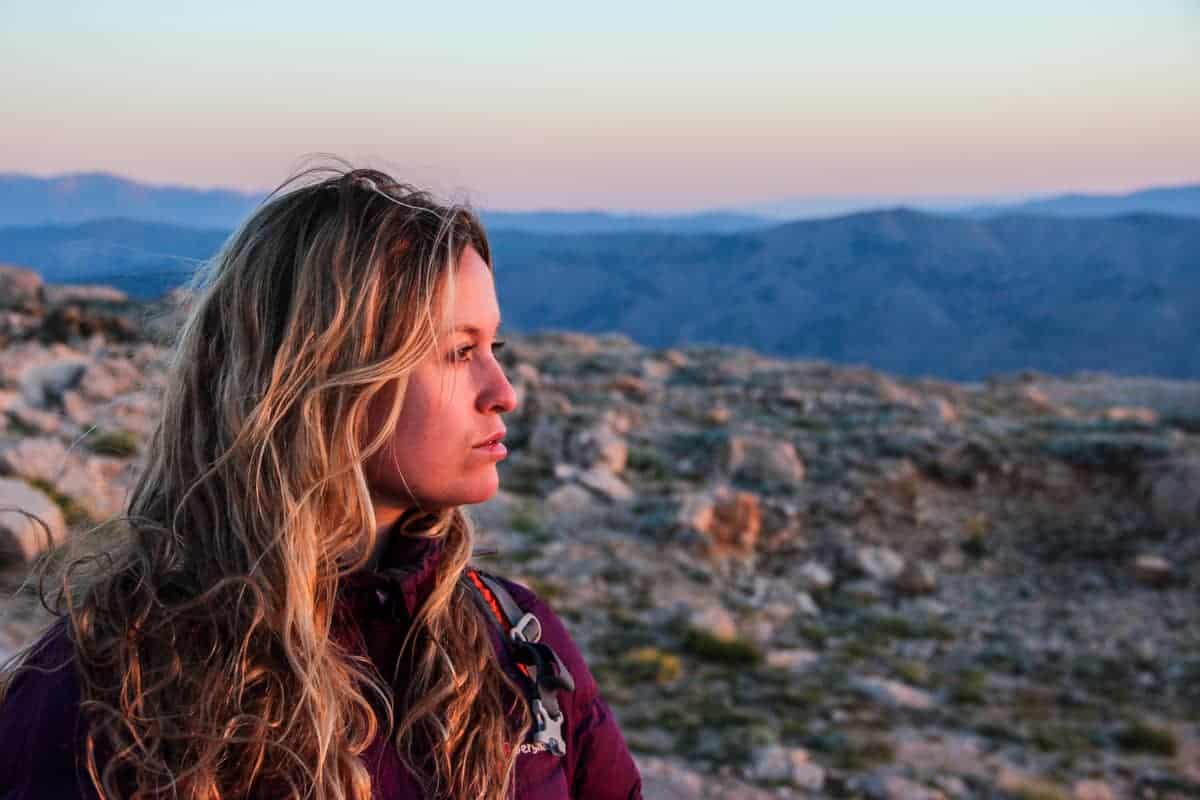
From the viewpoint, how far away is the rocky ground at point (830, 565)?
5934mm

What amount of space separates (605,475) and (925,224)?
129 metres

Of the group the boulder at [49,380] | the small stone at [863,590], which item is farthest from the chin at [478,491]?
the boulder at [49,380]

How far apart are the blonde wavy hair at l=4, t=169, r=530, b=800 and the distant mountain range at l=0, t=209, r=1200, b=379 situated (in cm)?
8179

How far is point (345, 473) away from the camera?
1.63 m

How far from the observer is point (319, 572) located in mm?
1633

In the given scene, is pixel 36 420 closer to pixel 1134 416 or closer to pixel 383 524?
pixel 383 524

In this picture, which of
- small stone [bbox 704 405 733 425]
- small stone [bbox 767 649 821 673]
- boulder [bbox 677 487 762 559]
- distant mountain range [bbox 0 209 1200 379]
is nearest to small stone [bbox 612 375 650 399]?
small stone [bbox 704 405 733 425]

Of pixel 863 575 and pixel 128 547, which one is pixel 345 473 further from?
pixel 863 575

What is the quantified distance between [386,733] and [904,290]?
117736 millimetres

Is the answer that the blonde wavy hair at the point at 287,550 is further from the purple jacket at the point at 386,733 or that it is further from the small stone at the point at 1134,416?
the small stone at the point at 1134,416

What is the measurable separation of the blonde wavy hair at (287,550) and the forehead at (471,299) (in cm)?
3

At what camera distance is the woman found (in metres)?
1.42

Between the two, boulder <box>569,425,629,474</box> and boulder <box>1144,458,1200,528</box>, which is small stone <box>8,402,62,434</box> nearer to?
boulder <box>569,425,629,474</box>

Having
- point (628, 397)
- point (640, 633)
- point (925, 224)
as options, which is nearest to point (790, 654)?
point (640, 633)
